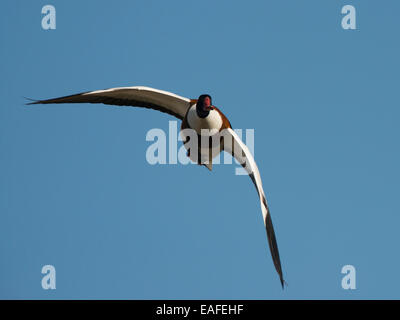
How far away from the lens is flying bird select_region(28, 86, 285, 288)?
53.0ft

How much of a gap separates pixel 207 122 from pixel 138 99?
1920mm

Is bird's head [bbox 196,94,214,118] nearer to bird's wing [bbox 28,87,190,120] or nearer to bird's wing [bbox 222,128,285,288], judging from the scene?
bird's wing [bbox 222,128,285,288]

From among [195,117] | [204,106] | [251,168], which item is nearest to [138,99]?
[195,117]

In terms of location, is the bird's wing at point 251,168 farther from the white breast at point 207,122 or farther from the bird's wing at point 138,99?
the bird's wing at point 138,99

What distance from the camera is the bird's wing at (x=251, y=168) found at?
14.7 metres

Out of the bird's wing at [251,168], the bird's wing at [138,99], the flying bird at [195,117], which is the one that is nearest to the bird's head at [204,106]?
the flying bird at [195,117]

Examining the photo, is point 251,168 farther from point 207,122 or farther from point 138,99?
point 138,99

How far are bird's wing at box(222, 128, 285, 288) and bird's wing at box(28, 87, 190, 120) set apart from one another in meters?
1.29

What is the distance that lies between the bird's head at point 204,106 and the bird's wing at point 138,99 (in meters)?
0.76

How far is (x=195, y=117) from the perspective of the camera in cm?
1631

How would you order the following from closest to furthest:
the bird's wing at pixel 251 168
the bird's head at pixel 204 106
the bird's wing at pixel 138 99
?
1. the bird's wing at pixel 251 168
2. the bird's head at pixel 204 106
3. the bird's wing at pixel 138 99
